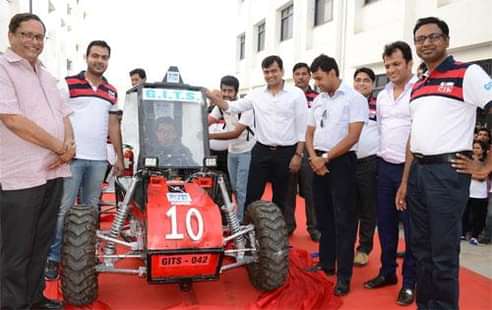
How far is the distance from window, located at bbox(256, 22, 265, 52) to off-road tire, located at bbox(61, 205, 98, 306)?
52.0 feet

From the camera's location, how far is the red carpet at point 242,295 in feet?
10.7

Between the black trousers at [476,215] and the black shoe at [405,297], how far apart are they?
2290 mm

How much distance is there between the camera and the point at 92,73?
3893 millimetres

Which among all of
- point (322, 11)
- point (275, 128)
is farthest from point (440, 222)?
point (322, 11)

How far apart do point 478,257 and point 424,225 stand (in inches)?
86.5

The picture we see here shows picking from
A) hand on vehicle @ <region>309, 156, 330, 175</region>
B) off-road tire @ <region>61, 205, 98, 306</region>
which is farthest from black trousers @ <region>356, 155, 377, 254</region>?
off-road tire @ <region>61, 205, 98, 306</region>

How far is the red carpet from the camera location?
3264 mm

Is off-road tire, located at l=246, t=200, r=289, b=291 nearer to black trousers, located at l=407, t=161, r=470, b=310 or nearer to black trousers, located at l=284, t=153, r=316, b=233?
black trousers, located at l=407, t=161, r=470, b=310

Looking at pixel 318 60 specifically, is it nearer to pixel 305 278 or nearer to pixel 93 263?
pixel 305 278

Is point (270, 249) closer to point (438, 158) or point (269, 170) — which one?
point (438, 158)

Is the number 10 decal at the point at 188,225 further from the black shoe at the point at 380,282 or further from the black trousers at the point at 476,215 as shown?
the black trousers at the point at 476,215

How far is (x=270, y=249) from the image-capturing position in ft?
10.7

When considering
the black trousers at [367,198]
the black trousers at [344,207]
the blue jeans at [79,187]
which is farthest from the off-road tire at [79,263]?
the black trousers at [367,198]

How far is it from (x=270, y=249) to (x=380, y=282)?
104 cm
